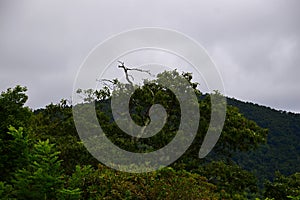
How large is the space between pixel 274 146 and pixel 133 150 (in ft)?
52.3

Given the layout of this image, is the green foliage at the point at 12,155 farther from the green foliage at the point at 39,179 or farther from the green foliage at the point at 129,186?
the green foliage at the point at 129,186

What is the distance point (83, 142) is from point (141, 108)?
2.49m

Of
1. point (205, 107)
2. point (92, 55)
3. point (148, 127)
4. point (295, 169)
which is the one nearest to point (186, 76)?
point (205, 107)

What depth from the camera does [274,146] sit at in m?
26.5

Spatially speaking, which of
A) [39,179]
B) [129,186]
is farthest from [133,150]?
[39,179]

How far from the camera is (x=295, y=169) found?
23953mm

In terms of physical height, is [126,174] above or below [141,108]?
below

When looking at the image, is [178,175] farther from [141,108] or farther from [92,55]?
[141,108]

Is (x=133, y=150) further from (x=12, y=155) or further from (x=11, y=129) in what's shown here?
(x=11, y=129)

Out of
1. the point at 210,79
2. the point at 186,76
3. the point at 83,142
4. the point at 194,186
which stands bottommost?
the point at 194,186

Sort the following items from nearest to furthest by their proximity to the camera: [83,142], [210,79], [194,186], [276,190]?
1. [194,186]
2. [210,79]
3. [83,142]
4. [276,190]

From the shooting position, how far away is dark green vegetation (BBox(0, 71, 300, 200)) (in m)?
7.32

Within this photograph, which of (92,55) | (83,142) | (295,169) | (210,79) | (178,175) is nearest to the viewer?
(178,175)

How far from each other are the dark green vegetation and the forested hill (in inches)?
2.7
